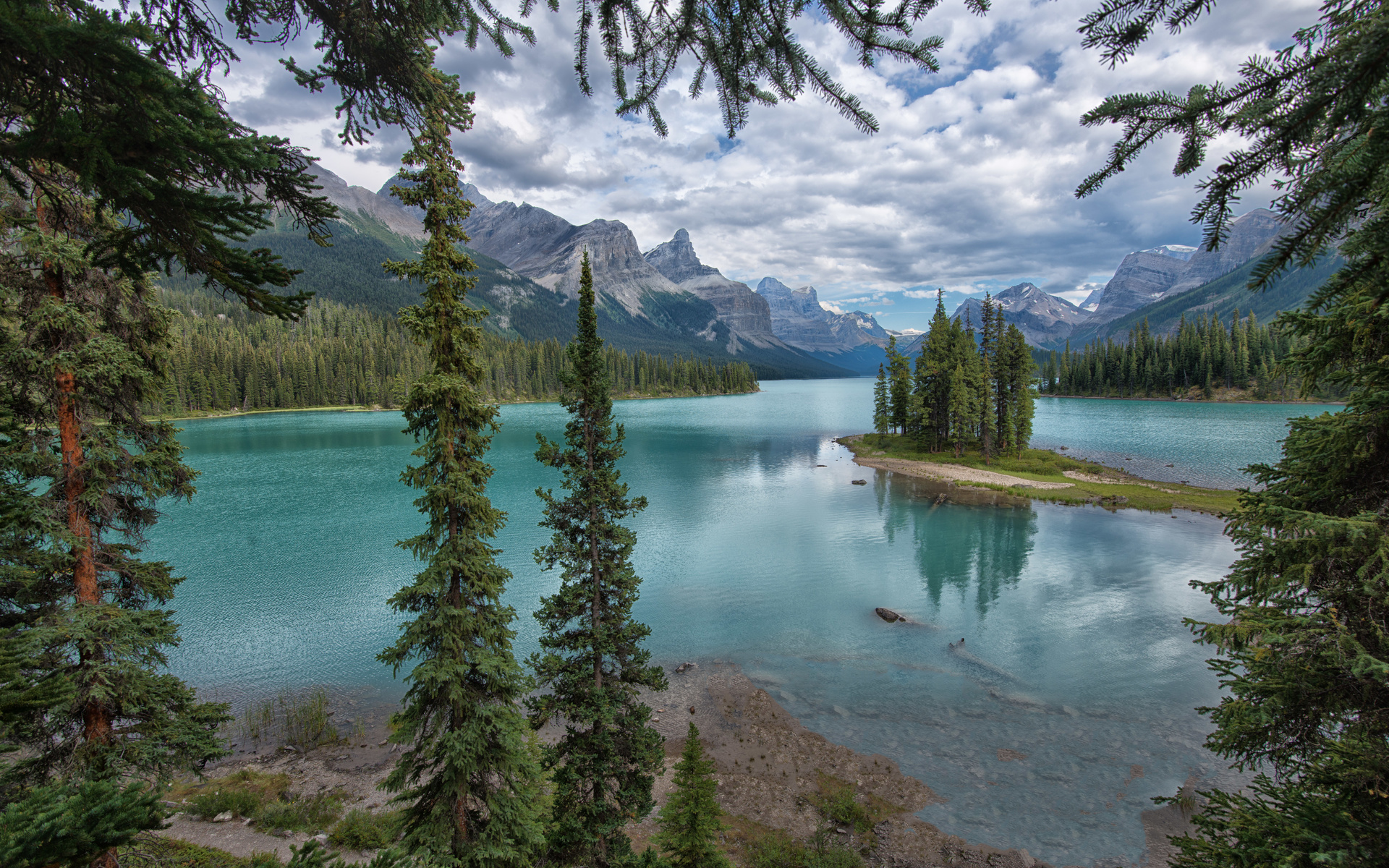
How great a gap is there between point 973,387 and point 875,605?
40527 millimetres

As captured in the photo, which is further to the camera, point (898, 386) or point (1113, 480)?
point (898, 386)

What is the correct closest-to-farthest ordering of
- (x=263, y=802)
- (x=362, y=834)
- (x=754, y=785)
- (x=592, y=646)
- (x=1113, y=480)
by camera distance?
(x=362, y=834)
(x=592, y=646)
(x=263, y=802)
(x=754, y=785)
(x=1113, y=480)

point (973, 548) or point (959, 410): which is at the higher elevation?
point (959, 410)

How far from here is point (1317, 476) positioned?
22.8 feet

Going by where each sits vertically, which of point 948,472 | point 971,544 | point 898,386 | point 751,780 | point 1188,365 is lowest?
point 751,780

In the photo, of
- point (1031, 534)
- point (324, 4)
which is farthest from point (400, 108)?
point (1031, 534)

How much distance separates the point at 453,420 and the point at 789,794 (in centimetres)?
1325

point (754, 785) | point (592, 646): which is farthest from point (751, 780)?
point (592, 646)

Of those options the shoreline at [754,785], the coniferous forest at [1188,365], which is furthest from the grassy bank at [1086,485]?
the coniferous forest at [1188,365]

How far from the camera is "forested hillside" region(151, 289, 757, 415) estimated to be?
121m

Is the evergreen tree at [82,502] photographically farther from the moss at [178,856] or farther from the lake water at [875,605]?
the lake water at [875,605]

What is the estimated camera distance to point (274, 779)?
14.5 meters

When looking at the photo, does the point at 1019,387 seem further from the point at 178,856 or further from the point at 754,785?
the point at 178,856

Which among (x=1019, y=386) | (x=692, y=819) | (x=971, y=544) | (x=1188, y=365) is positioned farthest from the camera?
(x=1188, y=365)
